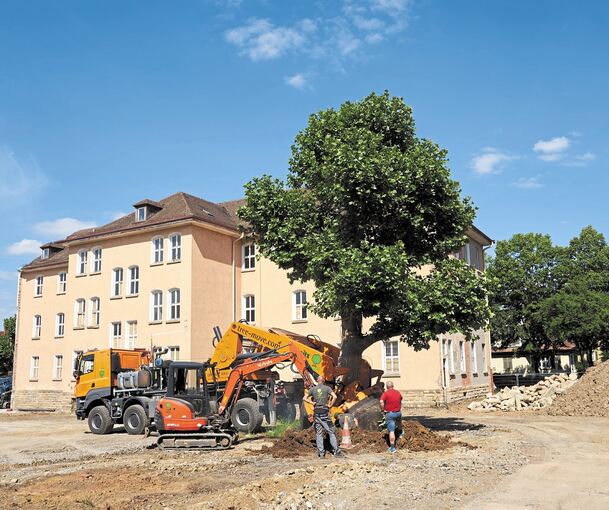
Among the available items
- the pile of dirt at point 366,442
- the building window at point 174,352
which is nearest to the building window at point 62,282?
the building window at point 174,352

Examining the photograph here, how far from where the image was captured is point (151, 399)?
20.6 metres

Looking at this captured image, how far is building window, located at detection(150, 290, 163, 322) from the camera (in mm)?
33531

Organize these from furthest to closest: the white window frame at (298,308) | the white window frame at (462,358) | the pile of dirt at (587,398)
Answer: the white window frame at (298,308) → the white window frame at (462,358) → the pile of dirt at (587,398)

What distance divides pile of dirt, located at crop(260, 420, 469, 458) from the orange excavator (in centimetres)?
153

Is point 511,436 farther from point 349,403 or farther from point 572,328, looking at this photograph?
point 572,328

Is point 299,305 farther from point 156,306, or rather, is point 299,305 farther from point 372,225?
point 372,225

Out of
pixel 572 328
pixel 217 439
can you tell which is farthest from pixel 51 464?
pixel 572 328

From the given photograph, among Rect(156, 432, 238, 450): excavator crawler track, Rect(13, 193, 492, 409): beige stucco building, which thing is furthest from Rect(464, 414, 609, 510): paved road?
Rect(13, 193, 492, 409): beige stucco building

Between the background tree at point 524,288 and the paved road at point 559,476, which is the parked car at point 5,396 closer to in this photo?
the paved road at point 559,476

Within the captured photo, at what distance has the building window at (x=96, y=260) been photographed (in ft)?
121

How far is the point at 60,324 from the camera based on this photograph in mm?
41156

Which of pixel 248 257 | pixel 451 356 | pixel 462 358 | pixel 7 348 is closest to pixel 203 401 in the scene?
pixel 451 356

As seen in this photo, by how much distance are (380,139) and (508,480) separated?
10029 millimetres

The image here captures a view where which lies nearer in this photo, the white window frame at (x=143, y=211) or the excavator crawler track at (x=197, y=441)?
the excavator crawler track at (x=197, y=441)
